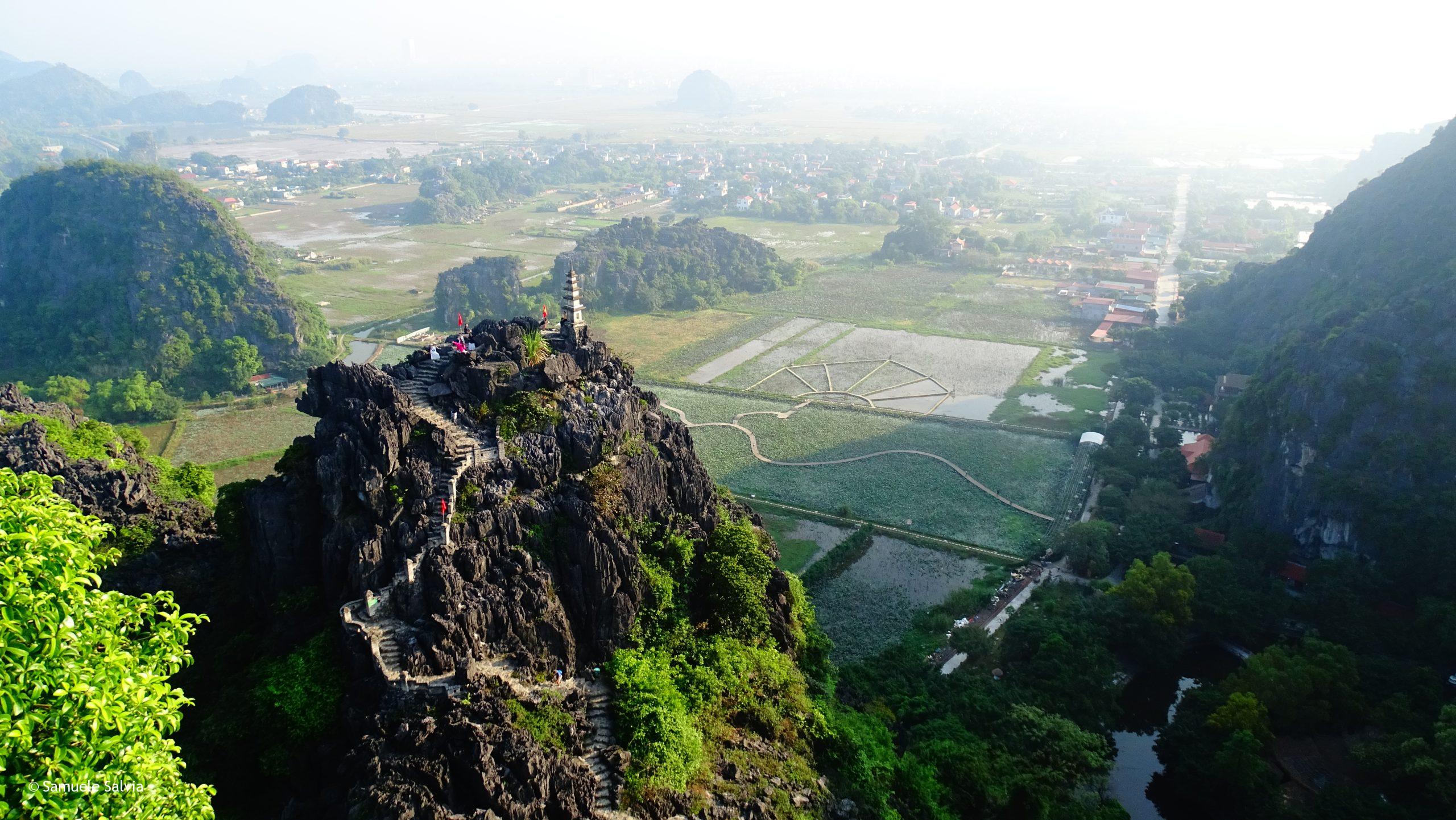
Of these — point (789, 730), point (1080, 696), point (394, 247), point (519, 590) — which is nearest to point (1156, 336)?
point (1080, 696)

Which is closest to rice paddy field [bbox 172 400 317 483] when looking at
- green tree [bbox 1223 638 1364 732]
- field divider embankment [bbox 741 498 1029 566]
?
field divider embankment [bbox 741 498 1029 566]

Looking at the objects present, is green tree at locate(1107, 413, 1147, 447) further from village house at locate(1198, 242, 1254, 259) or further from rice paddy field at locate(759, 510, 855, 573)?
village house at locate(1198, 242, 1254, 259)

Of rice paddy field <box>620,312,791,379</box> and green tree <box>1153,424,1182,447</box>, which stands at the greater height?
rice paddy field <box>620,312,791,379</box>

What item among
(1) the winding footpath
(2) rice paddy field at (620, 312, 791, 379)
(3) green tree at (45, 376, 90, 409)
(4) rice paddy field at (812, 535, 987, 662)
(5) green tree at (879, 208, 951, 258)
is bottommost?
(4) rice paddy field at (812, 535, 987, 662)

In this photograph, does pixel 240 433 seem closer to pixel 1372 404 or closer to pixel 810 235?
pixel 1372 404

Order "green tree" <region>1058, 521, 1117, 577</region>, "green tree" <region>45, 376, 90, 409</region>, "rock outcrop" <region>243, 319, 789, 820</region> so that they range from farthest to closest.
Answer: "green tree" <region>45, 376, 90, 409</region>, "green tree" <region>1058, 521, 1117, 577</region>, "rock outcrop" <region>243, 319, 789, 820</region>

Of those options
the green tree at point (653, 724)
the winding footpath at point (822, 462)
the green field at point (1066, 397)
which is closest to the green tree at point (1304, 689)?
the winding footpath at point (822, 462)

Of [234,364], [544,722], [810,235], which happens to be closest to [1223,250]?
[810,235]
